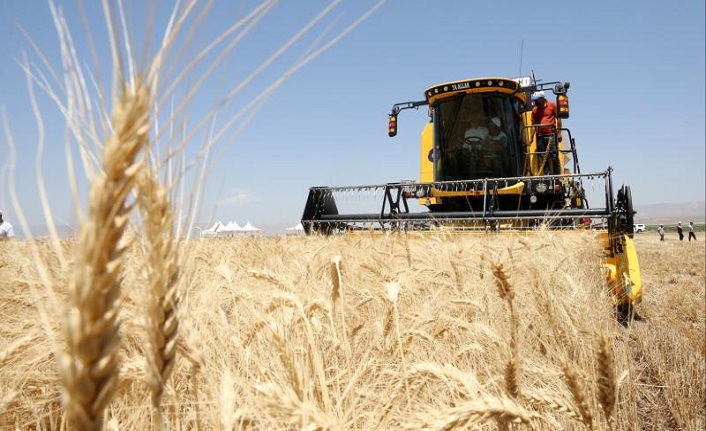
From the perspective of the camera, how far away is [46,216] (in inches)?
17.9

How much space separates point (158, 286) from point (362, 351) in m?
1.47

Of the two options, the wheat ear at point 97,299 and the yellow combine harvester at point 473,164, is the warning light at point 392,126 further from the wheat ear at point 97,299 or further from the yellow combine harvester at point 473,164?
the wheat ear at point 97,299

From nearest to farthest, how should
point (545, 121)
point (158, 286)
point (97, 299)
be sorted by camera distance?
point (97, 299), point (158, 286), point (545, 121)

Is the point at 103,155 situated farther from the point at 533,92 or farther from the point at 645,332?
the point at 533,92

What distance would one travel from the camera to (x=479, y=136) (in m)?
7.39

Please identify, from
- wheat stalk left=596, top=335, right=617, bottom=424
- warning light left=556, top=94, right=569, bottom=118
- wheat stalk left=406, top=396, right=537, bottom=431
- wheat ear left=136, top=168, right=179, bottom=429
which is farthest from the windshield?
wheat ear left=136, top=168, right=179, bottom=429

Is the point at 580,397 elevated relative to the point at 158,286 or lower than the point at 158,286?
lower

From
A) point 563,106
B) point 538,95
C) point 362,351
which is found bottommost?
point 362,351

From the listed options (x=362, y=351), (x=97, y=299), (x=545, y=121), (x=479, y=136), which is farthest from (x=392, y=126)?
(x=97, y=299)

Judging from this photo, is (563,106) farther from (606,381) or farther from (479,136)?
(606,381)

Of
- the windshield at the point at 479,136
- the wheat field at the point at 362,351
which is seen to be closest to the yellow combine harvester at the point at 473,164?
the windshield at the point at 479,136

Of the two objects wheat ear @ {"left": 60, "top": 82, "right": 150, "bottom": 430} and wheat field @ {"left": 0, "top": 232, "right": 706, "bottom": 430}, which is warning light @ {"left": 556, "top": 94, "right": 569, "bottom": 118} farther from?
wheat ear @ {"left": 60, "top": 82, "right": 150, "bottom": 430}

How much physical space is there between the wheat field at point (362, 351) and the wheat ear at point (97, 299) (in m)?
0.01

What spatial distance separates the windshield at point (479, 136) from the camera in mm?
7289
